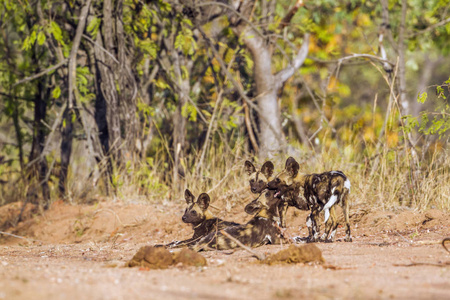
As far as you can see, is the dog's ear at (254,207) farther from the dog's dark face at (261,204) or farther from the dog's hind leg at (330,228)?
the dog's hind leg at (330,228)

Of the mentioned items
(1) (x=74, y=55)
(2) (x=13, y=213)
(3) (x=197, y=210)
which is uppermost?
(1) (x=74, y=55)

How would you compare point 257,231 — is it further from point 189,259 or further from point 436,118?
point 436,118

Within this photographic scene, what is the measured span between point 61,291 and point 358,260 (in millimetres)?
2222

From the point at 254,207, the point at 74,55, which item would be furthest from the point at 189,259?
the point at 74,55

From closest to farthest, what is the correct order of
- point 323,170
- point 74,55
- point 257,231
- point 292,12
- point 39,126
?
1. point 257,231
2. point 323,170
3. point 74,55
4. point 292,12
5. point 39,126

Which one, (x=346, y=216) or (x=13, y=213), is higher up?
(x=346, y=216)

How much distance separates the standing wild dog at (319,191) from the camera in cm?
568

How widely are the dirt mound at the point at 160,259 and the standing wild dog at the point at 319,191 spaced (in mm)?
1853

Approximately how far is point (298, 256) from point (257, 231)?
53.5 inches

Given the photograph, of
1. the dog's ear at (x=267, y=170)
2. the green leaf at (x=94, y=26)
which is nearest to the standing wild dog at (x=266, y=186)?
the dog's ear at (x=267, y=170)

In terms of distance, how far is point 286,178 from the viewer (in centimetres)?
605

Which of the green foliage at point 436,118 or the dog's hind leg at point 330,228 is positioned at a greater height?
the green foliage at point 436,118

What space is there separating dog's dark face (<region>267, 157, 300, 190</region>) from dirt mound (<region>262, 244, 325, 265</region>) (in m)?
1.75

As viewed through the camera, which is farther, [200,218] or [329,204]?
[200,218]
